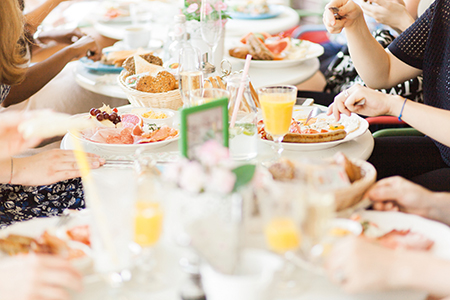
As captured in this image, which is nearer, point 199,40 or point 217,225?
point 217,225

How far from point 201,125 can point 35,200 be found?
93cm

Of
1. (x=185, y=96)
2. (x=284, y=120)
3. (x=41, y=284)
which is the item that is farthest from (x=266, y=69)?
(x=41, y=284)

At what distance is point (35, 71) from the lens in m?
2.25

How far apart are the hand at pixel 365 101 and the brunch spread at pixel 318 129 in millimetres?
60

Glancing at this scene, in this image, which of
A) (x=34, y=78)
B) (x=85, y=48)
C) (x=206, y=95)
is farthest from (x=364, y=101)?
(x=34, y=78)

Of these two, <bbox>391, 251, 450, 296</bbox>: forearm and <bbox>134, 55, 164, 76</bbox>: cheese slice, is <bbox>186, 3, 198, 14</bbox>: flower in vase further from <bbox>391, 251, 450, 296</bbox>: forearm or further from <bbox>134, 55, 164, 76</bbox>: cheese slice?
<bbox>391, 251, 450, 296</bbox>: forearm

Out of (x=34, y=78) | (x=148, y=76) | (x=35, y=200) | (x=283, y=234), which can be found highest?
(x=283, y=234)

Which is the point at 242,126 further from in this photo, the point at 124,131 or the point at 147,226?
the point at 147,226

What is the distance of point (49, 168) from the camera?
1.33 metres

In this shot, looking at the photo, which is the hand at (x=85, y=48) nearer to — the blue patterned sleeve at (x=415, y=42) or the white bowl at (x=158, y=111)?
the white bowl at (x=158, y=111)

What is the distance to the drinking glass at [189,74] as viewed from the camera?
56.0 inches

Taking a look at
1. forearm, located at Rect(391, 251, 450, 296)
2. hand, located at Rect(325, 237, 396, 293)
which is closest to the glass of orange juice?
hand, located at Rect(325, 237, 396, 293)

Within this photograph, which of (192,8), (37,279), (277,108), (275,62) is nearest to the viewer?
(37,279)

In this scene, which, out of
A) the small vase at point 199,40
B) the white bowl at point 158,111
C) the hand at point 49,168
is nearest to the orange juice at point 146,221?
the hand at point 49,168
